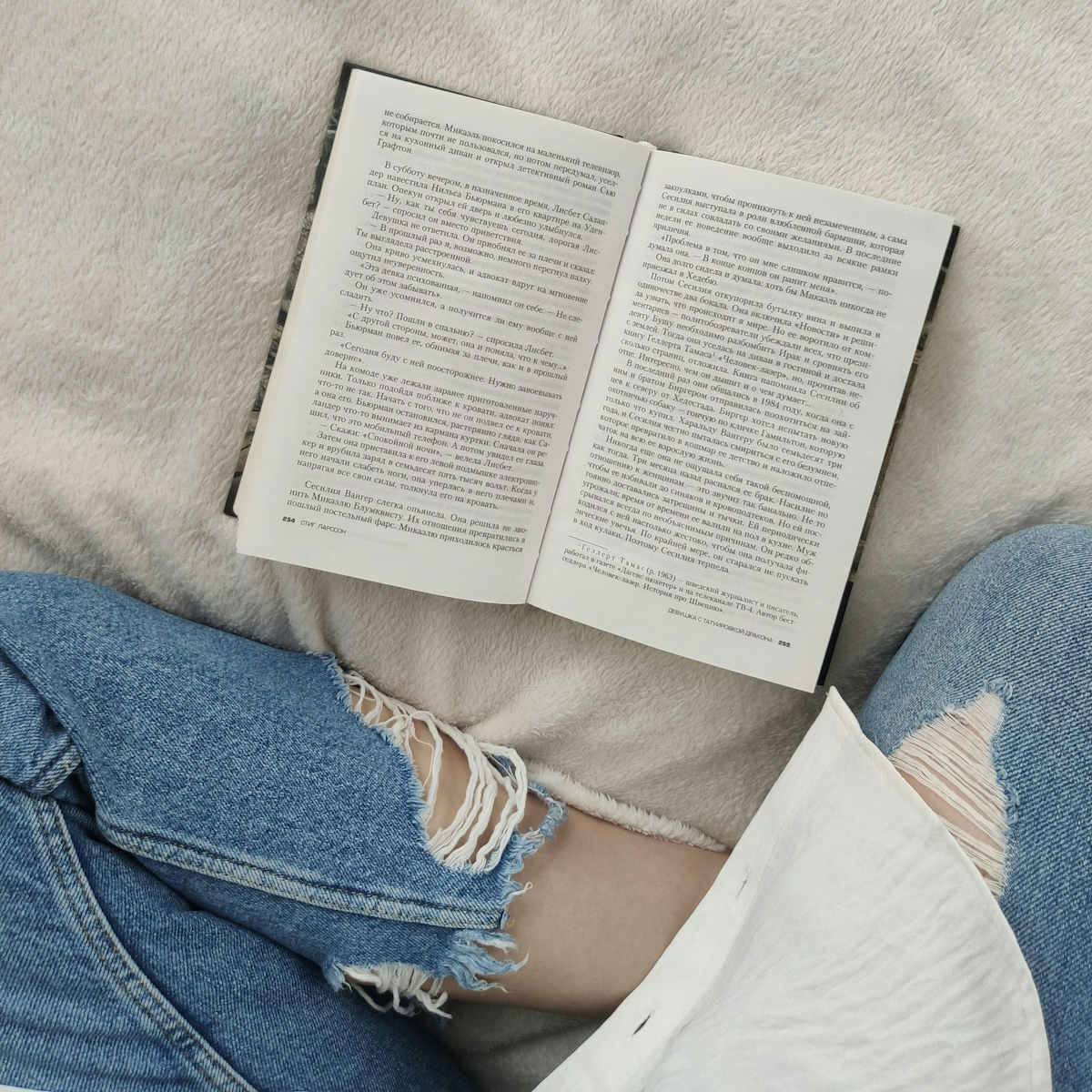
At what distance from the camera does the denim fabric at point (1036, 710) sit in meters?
0.54

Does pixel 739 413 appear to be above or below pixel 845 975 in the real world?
above

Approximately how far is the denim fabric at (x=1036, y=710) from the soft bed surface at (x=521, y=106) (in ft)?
0.18

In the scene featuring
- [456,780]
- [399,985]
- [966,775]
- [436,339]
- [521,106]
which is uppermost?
[521,106]

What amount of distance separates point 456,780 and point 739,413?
37 centimetres

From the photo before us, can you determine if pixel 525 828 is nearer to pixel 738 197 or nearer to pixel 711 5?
pixel 738 197

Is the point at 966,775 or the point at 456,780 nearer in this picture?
the point at 966,775

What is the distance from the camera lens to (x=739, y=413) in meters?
0.66

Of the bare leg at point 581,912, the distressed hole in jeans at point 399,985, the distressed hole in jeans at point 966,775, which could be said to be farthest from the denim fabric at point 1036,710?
the distressed hole in jeans at point 399,985

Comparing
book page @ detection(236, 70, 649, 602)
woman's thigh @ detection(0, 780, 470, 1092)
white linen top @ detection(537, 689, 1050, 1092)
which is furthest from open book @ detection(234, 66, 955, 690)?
woman's thigh @ detection(0, 780, 470, 1092)

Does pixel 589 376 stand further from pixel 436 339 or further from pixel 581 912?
pixel 581 912

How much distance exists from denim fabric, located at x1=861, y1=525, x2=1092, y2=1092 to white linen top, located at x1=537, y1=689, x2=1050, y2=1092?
2.5 inches

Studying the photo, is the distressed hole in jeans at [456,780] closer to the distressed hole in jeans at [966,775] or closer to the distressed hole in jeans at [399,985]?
the distressed hole in jeans at [399,985]

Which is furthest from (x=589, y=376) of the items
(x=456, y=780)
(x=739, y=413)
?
(x=456, y=780)

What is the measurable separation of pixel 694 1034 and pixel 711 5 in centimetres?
72
